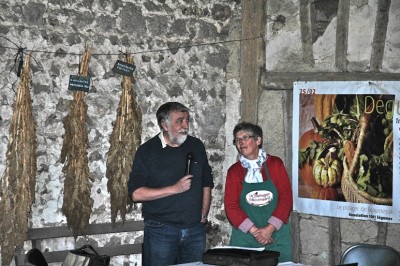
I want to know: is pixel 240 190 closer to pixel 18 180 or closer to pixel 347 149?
pixel 347 149

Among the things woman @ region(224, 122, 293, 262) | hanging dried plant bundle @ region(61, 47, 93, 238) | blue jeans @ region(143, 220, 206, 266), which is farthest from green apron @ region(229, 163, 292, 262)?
hanging dried plant bundle @ region(61, 47, 93, 238)

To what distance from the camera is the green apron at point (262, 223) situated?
207 inches

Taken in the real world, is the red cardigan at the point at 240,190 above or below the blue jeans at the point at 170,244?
above

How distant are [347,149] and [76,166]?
208 centimetres

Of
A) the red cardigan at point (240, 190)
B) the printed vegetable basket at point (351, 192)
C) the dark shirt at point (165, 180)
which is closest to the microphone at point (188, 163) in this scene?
the dark shirt at point (165, 180)

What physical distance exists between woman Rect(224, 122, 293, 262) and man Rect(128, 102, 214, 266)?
0.96ft

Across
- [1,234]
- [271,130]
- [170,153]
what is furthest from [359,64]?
[1,234]

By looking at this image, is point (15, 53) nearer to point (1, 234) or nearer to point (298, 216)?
point (1, 234)

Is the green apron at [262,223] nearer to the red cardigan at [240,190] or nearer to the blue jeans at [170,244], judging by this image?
the red cardigan at [240,190]

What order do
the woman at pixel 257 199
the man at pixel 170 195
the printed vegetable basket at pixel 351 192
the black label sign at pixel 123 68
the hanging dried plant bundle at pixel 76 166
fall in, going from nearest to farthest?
the woman at pixel 257 199, the man at pixel 170 195, the hanging dried plant bundle at pixel 76 166, the printed vegetable basket at pixel 351 192, the black label sign at pixel 123 68

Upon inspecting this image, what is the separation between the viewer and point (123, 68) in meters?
6.12

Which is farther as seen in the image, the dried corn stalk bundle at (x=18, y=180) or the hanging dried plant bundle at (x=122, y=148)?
the hanging dried plant bundle at (x=122, y=148)

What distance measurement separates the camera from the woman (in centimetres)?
526

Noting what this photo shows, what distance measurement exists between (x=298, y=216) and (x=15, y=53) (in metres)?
2.59
